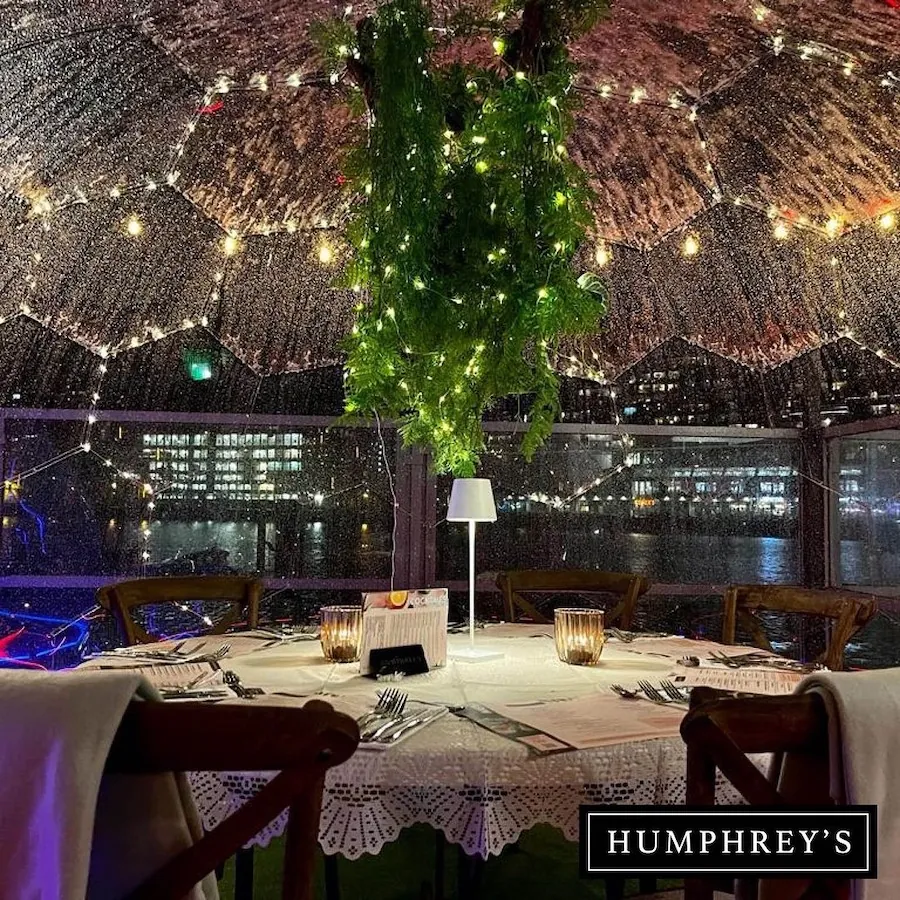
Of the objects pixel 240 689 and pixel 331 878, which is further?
pixel 331 878

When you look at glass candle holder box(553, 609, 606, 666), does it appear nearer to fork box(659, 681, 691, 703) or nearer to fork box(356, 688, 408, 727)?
fork box(659, 681, 691, 703)

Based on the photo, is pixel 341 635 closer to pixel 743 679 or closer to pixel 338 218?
pixel 743 679

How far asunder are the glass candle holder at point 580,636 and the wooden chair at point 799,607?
75 cm

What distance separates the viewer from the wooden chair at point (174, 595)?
241 centimetres

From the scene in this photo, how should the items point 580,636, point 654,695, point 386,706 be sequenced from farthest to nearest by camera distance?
point 580,636
point 654,695
point 386,706

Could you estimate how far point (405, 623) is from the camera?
1.71 meters

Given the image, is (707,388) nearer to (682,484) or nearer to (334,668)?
(682,484)

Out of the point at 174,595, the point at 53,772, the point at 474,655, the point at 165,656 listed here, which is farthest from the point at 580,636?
the point at 174,595

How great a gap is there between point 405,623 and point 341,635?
0.19 m

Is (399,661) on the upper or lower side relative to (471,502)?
lower

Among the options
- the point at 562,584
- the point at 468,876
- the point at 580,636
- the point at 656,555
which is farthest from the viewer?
the point at 656,555

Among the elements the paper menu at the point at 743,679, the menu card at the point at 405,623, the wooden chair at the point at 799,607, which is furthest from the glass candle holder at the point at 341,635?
the wooden chair at the point at 799,607

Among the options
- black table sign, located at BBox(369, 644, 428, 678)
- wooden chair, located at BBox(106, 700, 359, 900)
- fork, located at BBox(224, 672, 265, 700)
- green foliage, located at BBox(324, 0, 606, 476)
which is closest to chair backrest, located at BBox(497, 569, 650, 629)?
green foliage, located at BBox(324, 0, 606, 476)

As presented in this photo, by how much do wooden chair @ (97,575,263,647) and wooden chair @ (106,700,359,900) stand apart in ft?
5.03
